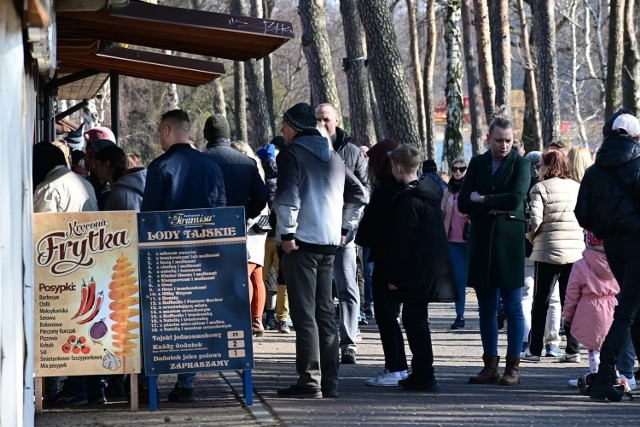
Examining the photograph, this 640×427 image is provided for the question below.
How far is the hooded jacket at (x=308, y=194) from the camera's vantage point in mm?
9023

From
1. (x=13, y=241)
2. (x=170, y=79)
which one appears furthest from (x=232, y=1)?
(x=13, y=241)

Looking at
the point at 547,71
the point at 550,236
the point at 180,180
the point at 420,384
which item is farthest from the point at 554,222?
the point at 547,71

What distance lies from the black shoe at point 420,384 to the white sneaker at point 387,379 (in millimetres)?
182

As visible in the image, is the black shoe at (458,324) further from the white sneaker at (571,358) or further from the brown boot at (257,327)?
the white sneaker at (571,358)

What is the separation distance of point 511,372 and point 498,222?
3.87 feet

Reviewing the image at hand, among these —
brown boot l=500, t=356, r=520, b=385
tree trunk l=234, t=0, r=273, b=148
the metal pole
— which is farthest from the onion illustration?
tree trunk l=234, t=0, r=273, b=148

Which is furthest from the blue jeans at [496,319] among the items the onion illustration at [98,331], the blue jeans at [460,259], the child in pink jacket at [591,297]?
the blue jeans at [460,259]

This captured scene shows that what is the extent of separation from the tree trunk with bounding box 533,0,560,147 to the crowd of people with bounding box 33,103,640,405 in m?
15.1

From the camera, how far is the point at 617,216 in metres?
8.98

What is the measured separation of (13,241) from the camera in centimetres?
626

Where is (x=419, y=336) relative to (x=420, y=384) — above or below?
above

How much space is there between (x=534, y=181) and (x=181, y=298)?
5499mm

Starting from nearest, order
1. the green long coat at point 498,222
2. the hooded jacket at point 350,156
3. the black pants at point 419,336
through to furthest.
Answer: the black pants at point 419,336 < the green long coat at point 498,222 < the hooded jacket at point 350,156

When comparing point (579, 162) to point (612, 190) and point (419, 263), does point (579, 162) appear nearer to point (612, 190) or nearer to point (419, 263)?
point (612, 190)
